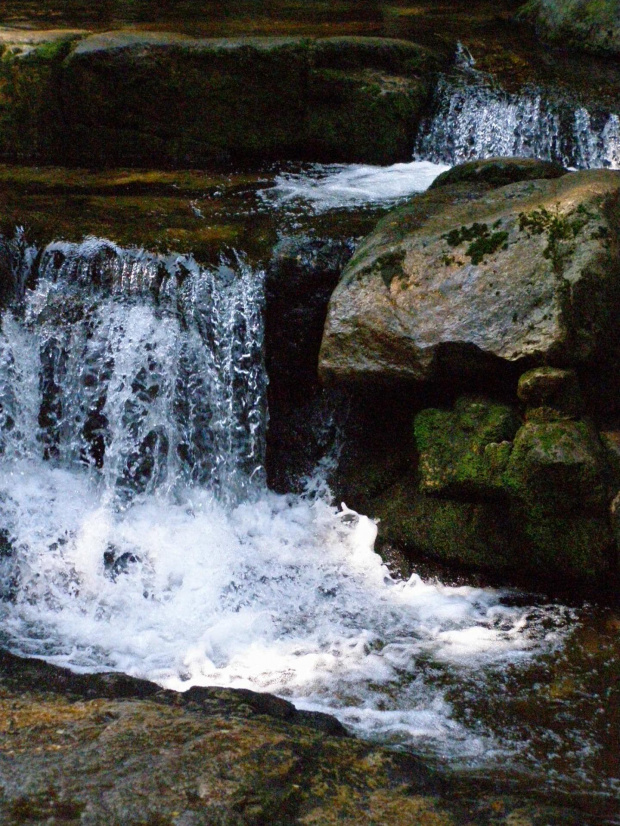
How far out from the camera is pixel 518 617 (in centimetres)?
472

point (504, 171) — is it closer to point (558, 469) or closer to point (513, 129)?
point (513, 129)

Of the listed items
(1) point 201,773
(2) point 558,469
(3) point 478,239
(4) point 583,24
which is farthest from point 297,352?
(4) point 583,24

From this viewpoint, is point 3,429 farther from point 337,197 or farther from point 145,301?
point 337,197

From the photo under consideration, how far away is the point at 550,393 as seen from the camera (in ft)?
15.6

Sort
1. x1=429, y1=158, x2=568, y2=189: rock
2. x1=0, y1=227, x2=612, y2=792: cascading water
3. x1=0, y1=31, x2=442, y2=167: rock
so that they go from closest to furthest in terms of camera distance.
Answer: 1. x1=0, y1=227, x2=612, y2=792: cascading water
2. x1=429, y1=158, x2=568, y2=189: rock
3. x1=0, y1=31, x2=442, y2=167: rock

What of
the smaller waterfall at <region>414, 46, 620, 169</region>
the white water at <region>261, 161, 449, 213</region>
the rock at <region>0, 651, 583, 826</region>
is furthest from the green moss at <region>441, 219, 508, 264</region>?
the smaller waterfall at <region>414, 46, 620, 169</region>

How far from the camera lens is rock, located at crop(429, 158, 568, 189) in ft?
19.5

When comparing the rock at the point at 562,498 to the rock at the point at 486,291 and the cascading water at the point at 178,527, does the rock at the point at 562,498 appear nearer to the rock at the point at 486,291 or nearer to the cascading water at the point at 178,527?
the cascading water at the point at 178,527

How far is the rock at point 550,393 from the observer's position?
15.6ft

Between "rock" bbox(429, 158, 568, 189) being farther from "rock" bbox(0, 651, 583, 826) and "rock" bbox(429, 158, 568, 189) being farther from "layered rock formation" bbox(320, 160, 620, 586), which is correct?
"rock" bbox(0, 651, 583, 826)

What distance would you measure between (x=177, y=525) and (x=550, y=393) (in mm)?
2372

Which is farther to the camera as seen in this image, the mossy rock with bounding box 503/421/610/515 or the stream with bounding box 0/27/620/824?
the mossy rock with bounding box 503/421/610/515

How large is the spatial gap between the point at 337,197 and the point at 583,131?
93.3 inches

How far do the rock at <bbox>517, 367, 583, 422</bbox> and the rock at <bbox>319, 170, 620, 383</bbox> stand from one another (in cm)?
9
